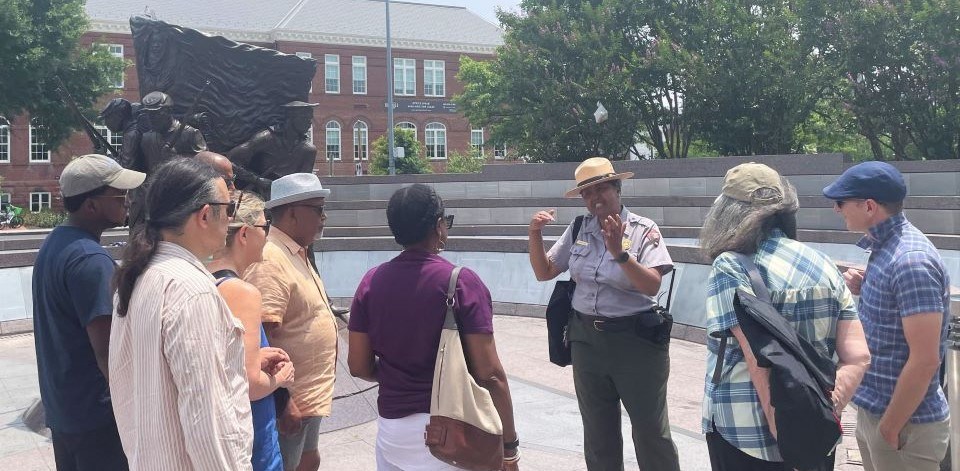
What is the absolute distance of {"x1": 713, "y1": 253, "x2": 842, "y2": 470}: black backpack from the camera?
249 centimetres

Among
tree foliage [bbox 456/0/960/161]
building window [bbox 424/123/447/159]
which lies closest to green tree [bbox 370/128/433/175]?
tree foliage [bbox 456/0/960/161]

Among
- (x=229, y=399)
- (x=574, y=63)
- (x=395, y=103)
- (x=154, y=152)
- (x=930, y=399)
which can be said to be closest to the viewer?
(x=229, y=399)

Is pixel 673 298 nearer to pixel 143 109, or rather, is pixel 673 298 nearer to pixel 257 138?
pixel 257 138

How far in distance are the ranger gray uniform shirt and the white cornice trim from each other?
148ft

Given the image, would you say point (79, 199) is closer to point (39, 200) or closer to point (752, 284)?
point (752, 284)

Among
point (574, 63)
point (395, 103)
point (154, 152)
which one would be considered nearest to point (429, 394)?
point (154, 152)

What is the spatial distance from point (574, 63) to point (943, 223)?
14.3m

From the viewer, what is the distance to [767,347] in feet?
8.39

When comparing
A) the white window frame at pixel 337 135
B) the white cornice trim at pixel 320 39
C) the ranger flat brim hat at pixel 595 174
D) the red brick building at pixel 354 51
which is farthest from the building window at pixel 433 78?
→ the ranger flat brim hat at pixel 595 174

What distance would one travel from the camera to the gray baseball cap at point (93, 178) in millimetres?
3129

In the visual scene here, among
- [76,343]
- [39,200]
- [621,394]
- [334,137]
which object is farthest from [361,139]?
[76,343]

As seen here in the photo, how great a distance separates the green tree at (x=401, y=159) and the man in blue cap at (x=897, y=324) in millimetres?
32930

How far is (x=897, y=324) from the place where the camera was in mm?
3000

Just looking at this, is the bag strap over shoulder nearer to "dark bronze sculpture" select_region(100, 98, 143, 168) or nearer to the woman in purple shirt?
the woman in purple shirt
